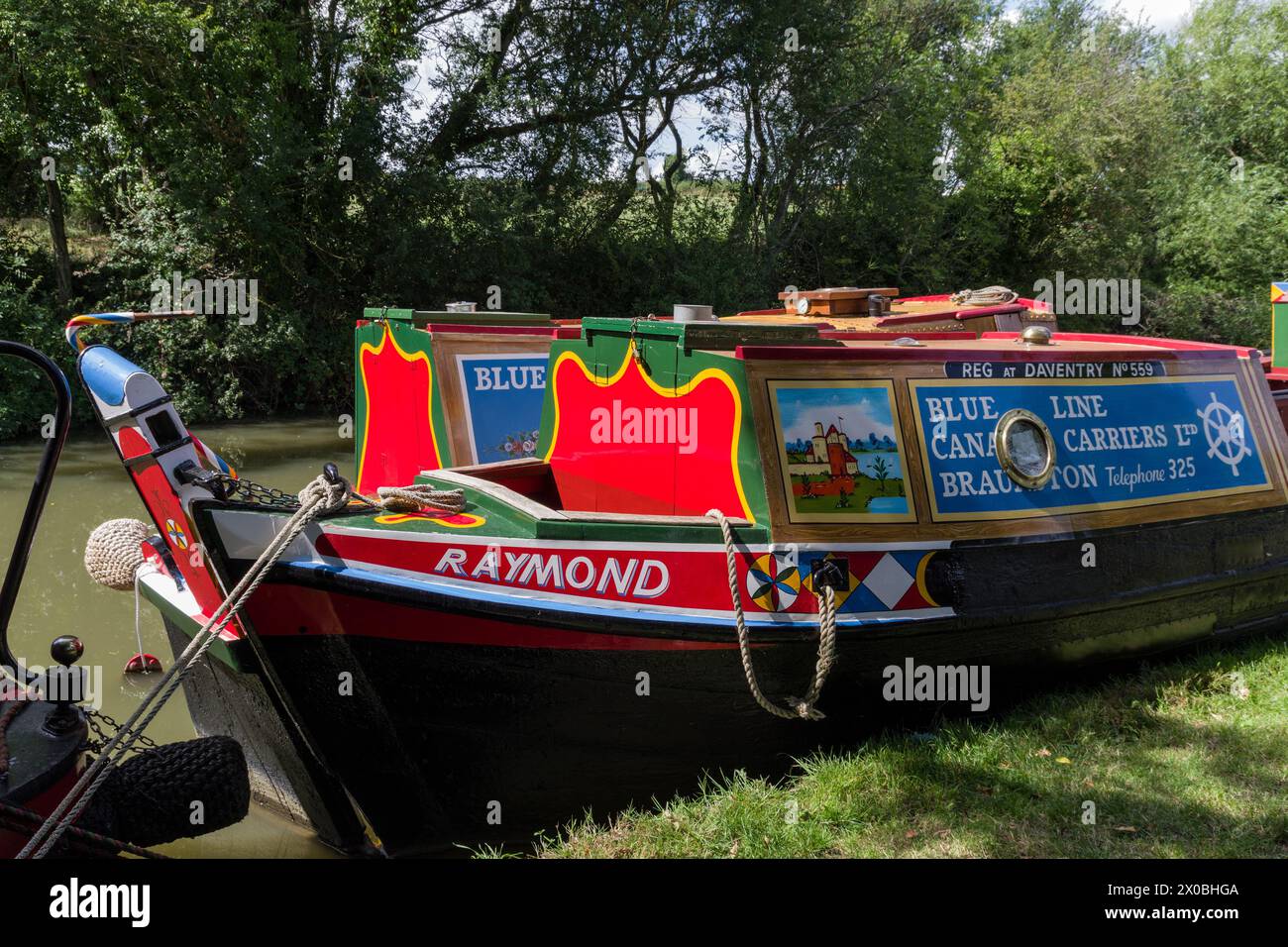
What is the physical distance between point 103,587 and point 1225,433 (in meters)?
7.99

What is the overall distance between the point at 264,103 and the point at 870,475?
1372cm

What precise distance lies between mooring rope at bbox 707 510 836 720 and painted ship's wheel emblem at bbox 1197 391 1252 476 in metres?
2.82

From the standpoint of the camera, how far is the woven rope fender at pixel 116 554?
5695 millimetres

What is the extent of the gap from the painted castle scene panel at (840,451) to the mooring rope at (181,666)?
1.88m

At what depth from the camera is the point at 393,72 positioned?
56.9 ft

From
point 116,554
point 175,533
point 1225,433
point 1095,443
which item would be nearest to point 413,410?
point 116,554

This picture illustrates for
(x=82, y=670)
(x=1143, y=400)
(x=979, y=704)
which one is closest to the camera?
(x=82, y=670)

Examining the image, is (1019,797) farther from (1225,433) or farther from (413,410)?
(413,410)

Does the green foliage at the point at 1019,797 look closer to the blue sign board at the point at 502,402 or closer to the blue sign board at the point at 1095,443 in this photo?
the blue sign board at the point at 1095,443

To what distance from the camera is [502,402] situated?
22.7ft

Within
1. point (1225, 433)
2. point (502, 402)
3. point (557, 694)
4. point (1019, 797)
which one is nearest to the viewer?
point (1019, 797)
